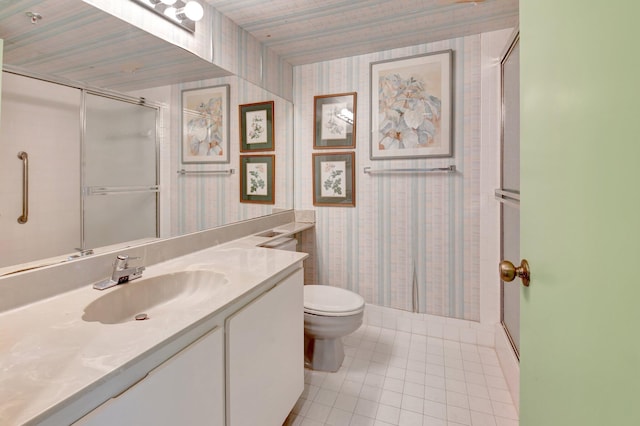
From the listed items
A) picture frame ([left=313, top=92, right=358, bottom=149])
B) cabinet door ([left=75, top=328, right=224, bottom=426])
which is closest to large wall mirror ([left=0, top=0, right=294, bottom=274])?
cabinet door ([left=75, top=328, right=224, bottom=426])

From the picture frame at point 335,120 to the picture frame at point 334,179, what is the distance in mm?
91

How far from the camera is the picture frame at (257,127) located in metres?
2.14

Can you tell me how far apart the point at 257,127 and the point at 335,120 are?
0.64 meters

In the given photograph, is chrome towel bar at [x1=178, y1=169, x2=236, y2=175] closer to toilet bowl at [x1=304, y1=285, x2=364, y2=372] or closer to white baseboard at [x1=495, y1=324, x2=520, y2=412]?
toilet bowl at [x1=304, y1=285, x2=364, y2=372]

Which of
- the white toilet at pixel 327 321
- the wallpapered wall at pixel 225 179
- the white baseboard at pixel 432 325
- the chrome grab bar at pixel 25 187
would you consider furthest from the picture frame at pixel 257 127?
the white baseboard at pixel 432 325

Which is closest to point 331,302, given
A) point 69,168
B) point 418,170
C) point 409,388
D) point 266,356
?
point 409,388

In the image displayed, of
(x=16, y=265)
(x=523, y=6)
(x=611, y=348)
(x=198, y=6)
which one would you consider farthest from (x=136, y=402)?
(x=198, y=6)

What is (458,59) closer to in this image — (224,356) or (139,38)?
(139,38)

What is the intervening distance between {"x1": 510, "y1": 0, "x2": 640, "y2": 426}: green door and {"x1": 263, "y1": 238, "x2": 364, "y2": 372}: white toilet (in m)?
1.13

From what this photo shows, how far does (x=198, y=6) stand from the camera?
5.01 ft

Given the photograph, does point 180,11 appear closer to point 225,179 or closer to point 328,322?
point 225,179

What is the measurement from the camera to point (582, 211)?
0.47 meters

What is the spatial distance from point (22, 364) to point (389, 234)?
6.88 feet

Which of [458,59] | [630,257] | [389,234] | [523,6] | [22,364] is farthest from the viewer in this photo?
[389,234]
